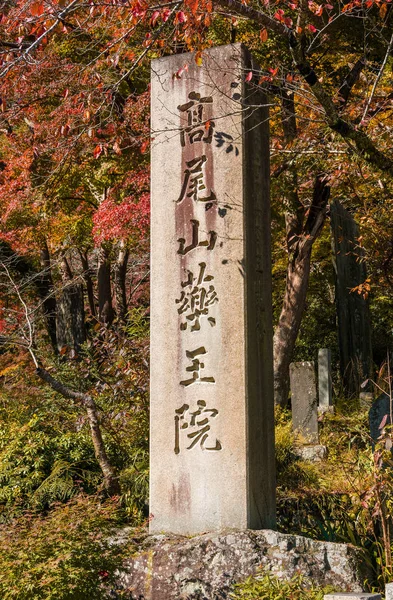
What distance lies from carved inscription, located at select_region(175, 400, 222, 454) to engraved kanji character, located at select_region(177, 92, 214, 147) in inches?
83.3

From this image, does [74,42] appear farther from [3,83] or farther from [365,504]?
[365,504]

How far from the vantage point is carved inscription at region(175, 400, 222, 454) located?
605 centimetres

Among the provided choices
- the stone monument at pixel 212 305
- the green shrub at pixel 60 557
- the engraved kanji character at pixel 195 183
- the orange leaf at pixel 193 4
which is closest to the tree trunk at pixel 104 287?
the stone monument at pixel 212 305

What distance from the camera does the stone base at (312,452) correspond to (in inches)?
357

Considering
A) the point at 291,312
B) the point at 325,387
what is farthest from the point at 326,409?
the point at 291,312

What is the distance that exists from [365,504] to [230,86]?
3331 millimetres

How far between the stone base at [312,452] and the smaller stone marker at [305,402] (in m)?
0.34

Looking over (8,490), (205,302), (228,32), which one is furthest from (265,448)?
(228,32)

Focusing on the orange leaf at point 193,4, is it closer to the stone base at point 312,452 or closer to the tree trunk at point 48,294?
the stone base at point 312,452

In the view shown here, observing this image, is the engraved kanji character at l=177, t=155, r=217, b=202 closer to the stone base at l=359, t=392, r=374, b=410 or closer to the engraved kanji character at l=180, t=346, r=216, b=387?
the engraved kanji character at l=180, t=346, r=216, b=387

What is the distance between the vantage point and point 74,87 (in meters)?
11.9

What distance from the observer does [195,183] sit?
6402 mm

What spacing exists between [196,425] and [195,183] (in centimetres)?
192

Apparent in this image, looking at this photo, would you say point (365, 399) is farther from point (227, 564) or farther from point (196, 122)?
point (227, 564)
